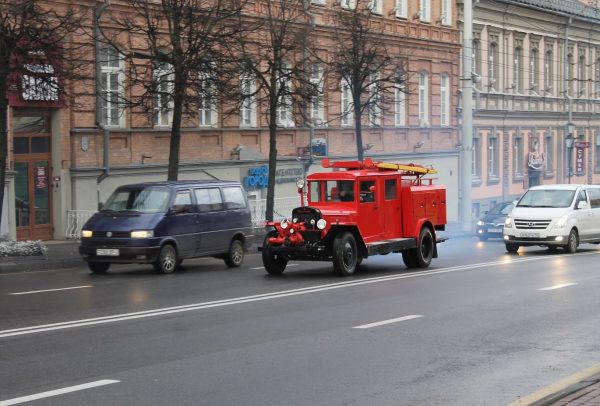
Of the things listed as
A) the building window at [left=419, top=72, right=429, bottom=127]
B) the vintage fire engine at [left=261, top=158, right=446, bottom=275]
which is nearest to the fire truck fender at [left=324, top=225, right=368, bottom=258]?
the vintage fire engine at [left=261, top=158, right=446, bottom=275]

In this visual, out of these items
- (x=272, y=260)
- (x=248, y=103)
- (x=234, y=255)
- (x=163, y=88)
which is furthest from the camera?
(x=248, y=103)

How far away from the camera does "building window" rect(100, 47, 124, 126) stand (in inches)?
1249

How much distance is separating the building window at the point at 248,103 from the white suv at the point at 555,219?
27.2 ft

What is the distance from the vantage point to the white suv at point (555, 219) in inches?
1183

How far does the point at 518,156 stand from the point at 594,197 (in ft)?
94.7

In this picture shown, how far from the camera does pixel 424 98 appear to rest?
50.8m

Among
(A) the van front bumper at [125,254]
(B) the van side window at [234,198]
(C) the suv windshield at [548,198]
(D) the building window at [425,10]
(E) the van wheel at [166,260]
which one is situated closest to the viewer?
(A) the van front bumper at [125,254]

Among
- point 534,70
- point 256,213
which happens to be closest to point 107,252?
point 256,213

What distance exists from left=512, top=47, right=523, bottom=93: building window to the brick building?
7105 mm

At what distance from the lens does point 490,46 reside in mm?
56375

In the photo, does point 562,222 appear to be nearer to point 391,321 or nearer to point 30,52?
point 30,52

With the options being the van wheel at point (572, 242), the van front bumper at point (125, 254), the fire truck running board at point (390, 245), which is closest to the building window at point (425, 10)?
the van wheel at point (572, 242)

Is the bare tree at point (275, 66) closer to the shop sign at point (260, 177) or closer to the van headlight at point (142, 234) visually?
the shop sign at point (260, 177)

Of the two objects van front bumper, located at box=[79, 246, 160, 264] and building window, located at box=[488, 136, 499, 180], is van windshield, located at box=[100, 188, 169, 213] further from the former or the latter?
building window, located at box=[488, 136, 499, 180]
